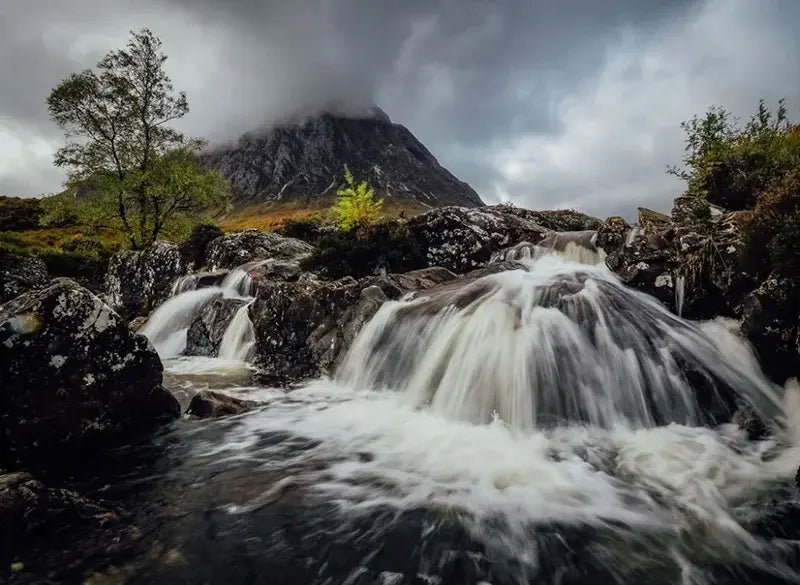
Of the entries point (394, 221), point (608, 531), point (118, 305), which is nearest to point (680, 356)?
point (608, 531)

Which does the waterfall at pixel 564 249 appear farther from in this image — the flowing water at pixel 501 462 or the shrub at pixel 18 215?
the shrub at pixel 18 215

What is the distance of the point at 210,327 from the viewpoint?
611 inches

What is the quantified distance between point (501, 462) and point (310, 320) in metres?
7.57

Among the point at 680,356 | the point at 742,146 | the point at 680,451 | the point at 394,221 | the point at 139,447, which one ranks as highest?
the point at 742,146

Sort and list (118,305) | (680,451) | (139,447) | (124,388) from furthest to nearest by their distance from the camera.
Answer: (118,305) → (124,388) → (139,447) → (680,451)

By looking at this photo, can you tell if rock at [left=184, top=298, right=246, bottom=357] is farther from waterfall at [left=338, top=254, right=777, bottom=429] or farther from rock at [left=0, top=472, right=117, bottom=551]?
rock at [left=0, top=472, right=117, bottom=551]

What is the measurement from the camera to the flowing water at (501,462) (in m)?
4.39

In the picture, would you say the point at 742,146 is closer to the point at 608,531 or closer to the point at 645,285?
the point at 645,285

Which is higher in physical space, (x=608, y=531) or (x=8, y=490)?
(x=8, y=490)

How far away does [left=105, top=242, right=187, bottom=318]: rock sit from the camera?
78.0 ft

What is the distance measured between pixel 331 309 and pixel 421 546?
8.63 metres

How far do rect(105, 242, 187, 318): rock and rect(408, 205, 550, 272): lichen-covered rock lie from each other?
1395 centimetres

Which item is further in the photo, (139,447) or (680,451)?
(139,447)

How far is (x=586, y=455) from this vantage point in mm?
6547
